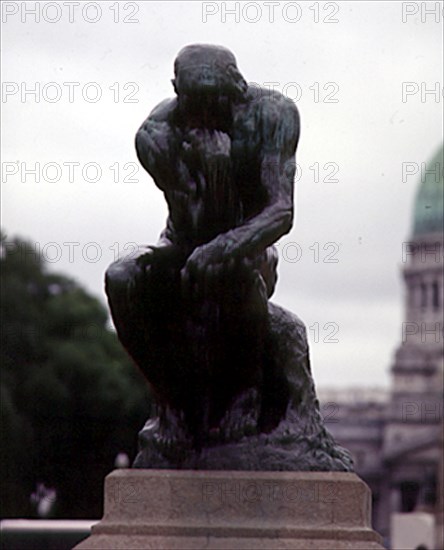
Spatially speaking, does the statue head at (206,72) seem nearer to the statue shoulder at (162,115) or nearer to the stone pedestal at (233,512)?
the statue shoulder at (162,115)

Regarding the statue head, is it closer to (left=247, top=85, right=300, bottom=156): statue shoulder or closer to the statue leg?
(left=247, top=85, right=300, bottom=156): statue shoulder

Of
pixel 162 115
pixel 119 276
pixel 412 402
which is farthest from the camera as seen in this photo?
pixel 412 402

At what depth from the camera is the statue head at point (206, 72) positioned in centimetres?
1152

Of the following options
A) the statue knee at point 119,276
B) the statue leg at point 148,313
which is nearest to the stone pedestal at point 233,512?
the statue leg at point 148,313

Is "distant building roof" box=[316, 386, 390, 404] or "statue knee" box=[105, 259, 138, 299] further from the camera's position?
"distant building roof" box=[316, 386, 390, 404]

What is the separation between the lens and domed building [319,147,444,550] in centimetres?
14750

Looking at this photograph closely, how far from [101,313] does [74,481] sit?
35.4 feet

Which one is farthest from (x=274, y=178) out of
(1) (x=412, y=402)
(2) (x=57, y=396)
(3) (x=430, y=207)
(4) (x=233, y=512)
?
(3) (x=430, y=207)

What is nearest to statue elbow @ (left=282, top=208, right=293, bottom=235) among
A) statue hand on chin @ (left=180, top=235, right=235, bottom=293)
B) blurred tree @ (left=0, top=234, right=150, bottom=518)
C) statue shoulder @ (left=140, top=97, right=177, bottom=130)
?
statue hand on chin @ (left=180, top=235, right=235, bottom=293)

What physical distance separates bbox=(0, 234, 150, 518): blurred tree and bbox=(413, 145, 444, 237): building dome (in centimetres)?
10343

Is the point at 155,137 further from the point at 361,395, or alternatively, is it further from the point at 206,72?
the point at 361,395

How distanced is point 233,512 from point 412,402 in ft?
477

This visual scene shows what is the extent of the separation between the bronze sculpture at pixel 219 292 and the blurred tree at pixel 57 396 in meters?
33.9

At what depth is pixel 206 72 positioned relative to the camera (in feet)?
37.8
